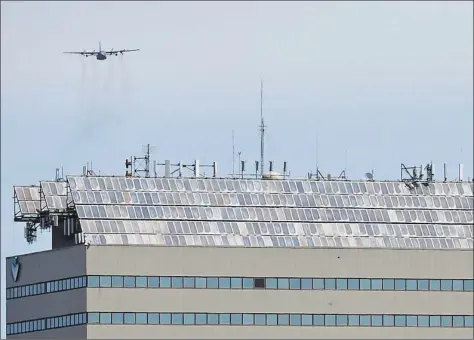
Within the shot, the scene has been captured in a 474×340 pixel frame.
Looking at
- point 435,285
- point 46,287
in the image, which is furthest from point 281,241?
point 46,287

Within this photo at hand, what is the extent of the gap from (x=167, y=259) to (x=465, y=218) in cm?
3495

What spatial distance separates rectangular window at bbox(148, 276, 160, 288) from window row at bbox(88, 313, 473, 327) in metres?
2.83

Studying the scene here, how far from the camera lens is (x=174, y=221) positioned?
558ft

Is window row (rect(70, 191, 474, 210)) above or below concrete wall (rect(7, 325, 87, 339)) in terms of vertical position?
above

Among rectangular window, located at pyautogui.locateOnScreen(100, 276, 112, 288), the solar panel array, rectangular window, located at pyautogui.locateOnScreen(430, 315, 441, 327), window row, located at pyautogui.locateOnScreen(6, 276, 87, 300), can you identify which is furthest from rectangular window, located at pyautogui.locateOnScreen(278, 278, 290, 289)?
window row, located at pyautogui.locateOnScreen(6, 276, 87, 300)

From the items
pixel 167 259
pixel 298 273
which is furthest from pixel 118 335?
pixel 298 273

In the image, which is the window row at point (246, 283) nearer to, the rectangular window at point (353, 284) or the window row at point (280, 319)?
the rectangular window at point (353, 284)

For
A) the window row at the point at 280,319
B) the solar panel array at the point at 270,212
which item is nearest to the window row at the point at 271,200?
the solar panel array at the point at 270,212

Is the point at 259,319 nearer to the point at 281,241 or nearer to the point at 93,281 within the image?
the point at 281,241

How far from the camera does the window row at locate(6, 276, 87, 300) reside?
16455 cm

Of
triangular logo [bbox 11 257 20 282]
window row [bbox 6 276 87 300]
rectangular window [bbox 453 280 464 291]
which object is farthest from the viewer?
triangular logo [bbox 11 257 20 282]

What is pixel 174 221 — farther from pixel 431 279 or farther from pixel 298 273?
pixel 431 279

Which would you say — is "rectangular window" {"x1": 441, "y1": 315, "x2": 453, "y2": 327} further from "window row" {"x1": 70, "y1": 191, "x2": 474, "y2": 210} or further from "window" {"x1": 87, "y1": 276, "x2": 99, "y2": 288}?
"window" {"x1": 87, "y1": 276, "x2": 99, "y2": 288}

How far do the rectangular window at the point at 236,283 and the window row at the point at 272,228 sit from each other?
261 inches
